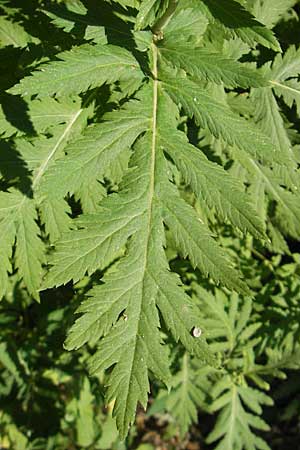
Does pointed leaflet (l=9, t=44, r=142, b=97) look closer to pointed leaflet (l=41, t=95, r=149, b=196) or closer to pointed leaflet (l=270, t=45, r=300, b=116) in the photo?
pointed leaflet (l=41, t=95, r=149, b=196)

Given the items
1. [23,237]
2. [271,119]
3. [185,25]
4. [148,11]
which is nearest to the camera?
[148,11]

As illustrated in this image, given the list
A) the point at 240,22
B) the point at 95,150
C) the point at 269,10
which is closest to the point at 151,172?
the point at 95,150

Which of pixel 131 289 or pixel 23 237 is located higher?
pixel 131 289

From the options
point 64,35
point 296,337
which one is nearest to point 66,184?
point 64,35

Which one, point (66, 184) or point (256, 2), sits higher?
point (256, 2)

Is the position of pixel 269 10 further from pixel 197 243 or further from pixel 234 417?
pixel 234 417

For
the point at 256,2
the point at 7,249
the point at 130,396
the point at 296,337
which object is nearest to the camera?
the point at 130,396

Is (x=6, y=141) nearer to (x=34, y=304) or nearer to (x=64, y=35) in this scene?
(x=64, y=35)
